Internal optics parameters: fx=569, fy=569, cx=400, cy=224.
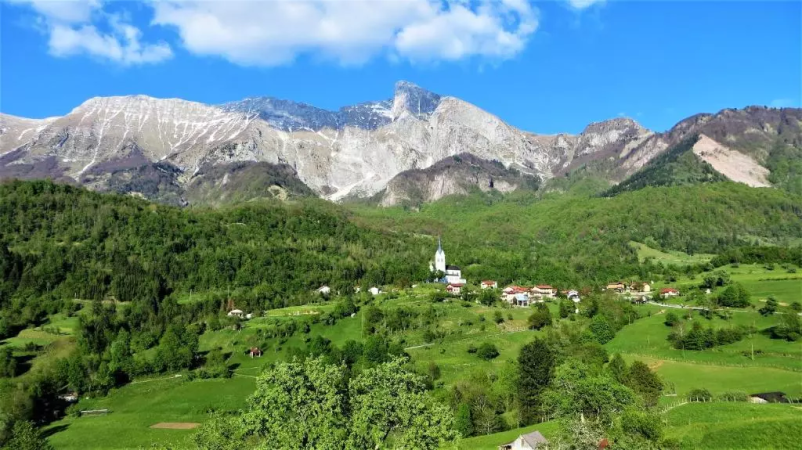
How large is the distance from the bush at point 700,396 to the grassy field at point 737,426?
658cm

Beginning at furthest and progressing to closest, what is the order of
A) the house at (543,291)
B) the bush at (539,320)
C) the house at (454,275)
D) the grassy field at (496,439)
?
the house at (454,275)
the house at (543,291)
the bush at (539,320)
the grassy field at (496,439)

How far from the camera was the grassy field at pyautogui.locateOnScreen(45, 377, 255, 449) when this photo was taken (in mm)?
68188

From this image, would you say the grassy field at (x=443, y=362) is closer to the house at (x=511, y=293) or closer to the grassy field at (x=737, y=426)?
the grassy field at (x=737, y=426)

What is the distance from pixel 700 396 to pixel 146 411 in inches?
2878

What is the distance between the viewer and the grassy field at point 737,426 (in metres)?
43.0

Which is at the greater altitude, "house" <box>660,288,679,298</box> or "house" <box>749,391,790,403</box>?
"house" <box>660,288,679,298</box>

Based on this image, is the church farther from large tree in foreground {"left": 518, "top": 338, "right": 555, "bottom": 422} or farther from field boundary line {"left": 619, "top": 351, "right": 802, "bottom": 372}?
large tree in foreground {"left": 518, "top": 338, "right": 555, "bottom": 422}

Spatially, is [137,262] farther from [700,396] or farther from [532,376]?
[700,396]

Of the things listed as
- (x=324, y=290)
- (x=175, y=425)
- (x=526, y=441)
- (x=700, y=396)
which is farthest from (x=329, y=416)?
(x=324, y=290)

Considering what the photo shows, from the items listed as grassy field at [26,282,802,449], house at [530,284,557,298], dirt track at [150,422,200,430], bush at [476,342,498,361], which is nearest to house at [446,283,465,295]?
grassy field at [26,282,802,449]

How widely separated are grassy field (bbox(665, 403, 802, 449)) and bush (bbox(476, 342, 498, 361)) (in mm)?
41941

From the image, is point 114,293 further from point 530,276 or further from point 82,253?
point 530,276

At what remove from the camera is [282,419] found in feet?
118

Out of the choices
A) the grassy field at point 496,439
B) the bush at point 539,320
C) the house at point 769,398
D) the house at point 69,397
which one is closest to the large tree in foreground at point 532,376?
the grassy field at point 496,439
